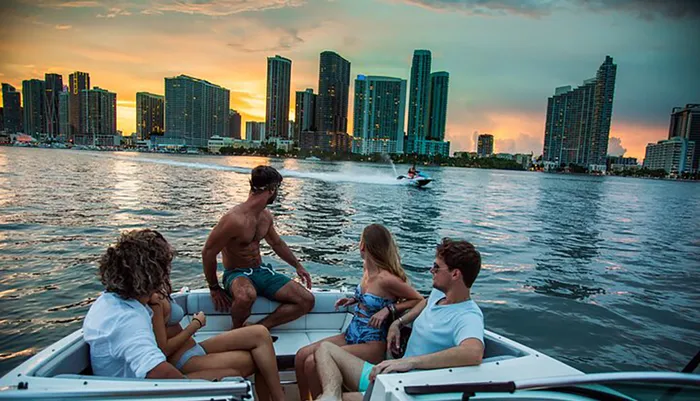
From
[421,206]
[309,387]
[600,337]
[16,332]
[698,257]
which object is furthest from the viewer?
[421,206]

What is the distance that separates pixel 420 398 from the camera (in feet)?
7.18

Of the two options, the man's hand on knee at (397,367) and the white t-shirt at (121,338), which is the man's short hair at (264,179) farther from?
the man's hand on knee at (397,367)

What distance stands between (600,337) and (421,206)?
23262mm

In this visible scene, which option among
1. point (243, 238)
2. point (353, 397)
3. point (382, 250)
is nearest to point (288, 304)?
point (243, 238)

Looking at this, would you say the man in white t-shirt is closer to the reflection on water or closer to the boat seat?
the boat seat

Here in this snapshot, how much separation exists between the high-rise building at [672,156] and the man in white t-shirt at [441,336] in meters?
175

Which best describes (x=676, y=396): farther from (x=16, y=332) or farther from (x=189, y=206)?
(x=189, y=206)

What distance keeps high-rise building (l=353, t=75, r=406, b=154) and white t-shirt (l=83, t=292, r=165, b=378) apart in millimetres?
171967

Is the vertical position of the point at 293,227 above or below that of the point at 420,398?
below

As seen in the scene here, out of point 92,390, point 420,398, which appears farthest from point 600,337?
point 92,390

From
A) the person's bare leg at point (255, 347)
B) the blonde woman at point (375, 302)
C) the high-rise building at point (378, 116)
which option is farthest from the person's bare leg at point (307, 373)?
the high-rise building at point (378, 116)

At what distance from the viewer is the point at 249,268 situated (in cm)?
469

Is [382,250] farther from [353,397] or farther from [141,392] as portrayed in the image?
[141,392]

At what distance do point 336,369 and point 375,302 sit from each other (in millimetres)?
663
